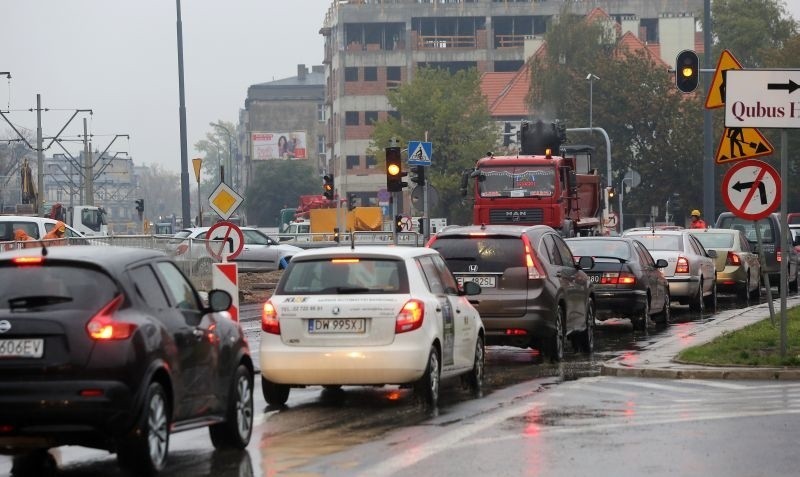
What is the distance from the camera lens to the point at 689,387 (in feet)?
52.7

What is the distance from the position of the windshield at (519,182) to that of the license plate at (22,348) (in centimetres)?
2886

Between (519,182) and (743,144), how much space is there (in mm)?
18289

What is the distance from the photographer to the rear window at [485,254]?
62.0ft

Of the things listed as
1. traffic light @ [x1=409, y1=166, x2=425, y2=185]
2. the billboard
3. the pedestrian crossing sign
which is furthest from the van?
the billboard

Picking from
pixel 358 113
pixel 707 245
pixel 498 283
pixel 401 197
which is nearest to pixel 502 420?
pixel 498 283

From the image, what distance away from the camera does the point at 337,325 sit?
1409 centimetres

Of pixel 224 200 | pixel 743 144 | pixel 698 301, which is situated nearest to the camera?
pixel 743 144

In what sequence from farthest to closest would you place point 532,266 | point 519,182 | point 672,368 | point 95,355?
point 519,182 → point 532,266 → point 672,368 → point 95,355

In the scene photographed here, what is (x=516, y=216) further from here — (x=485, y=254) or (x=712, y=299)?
(x=485, y=254)

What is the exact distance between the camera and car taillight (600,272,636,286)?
2509 cm

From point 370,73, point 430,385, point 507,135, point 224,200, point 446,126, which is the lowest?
point 430,385

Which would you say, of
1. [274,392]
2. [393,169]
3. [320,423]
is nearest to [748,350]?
[274,392]

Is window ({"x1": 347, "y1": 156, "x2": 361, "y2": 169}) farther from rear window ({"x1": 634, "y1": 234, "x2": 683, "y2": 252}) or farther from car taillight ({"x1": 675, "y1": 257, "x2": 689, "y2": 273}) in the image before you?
car taillight ({"x1": 675, "y1": 257, "x2": 689, "y2": 273})

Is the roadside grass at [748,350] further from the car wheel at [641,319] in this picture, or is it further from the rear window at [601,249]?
the rear window at [601,249]
